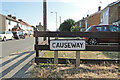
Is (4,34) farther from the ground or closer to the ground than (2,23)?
closer to the ground

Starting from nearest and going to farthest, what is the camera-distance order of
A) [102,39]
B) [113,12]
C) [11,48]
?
[102,39] → [11,48] → [113,12]

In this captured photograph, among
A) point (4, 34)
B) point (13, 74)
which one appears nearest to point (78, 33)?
point (13, 74)

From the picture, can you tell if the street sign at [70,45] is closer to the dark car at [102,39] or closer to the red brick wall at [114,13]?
the dark car at [102,39]

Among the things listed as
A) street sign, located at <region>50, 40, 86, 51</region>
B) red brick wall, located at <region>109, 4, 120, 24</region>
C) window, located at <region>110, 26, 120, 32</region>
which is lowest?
street sign, located at <region>50, 40, 86, 51</region>

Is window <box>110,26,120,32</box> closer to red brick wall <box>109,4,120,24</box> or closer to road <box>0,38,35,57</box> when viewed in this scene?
road <box>0,38,35,57</box>

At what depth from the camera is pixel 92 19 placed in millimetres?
33688

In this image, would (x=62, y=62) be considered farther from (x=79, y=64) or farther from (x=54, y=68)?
(x=79, y=64)

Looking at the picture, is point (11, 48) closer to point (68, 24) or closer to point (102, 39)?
point (102, 39)

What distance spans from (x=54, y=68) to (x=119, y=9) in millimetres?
20542

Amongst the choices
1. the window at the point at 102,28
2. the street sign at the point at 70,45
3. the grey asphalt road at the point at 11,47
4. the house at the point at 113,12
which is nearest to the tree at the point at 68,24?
the house at the point at 113,12

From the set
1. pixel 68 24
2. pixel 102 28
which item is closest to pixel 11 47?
pixel 102 28

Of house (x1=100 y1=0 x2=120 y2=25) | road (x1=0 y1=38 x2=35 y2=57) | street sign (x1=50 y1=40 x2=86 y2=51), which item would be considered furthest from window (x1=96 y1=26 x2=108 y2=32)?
house (x1=100 y1=0 x2=120 y2=25)

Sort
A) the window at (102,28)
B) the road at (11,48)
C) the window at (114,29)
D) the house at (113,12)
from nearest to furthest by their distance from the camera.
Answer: the road at (11,48), the window at (114,29), the window at (102,28), the house at (113,12)


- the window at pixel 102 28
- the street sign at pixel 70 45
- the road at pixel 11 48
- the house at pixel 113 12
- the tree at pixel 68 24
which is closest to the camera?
the street sign at pixel 70 45
